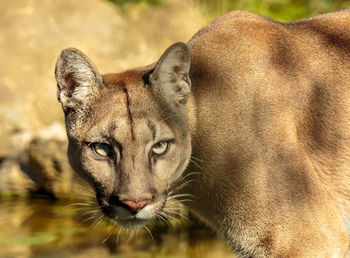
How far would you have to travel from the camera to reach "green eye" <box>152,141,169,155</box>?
12.2 ft

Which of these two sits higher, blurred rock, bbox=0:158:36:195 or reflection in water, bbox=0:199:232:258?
reflection in water, bbox=0:199:232:258

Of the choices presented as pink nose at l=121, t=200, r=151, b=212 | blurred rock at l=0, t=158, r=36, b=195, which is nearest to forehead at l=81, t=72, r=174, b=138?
pink nose at l=121, t=200, r=151, b=212

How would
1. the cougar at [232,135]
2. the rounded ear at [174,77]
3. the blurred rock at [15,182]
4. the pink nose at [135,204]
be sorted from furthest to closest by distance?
the blurred rock at [15,182] → the rounded ear at [174,77] → the cougar at [232,135] → the pink nose at [135,204]

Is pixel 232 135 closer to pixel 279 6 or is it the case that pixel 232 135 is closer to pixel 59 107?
pixel 59 107

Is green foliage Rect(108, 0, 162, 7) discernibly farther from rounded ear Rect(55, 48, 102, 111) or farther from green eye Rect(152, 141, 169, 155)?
green eye Rect(152, 141, 169, 155)

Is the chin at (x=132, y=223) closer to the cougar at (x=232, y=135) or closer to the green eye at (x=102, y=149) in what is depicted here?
the cougar at (x=232, y=135)

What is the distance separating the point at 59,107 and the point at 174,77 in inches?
152

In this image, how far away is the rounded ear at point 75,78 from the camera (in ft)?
12.5

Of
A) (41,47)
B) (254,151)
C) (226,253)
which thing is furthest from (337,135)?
(41,47)

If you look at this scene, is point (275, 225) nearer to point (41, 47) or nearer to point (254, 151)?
point (254, 151)

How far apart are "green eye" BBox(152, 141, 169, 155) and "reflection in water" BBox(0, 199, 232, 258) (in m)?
1.82

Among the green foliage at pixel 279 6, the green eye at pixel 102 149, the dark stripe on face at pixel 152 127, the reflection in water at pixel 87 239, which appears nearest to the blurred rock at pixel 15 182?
the reflection in water at pixel 87 239

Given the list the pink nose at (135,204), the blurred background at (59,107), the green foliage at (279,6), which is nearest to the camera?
the pink nose at (135,204)

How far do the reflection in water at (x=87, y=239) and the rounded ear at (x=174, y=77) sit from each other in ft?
6.07
